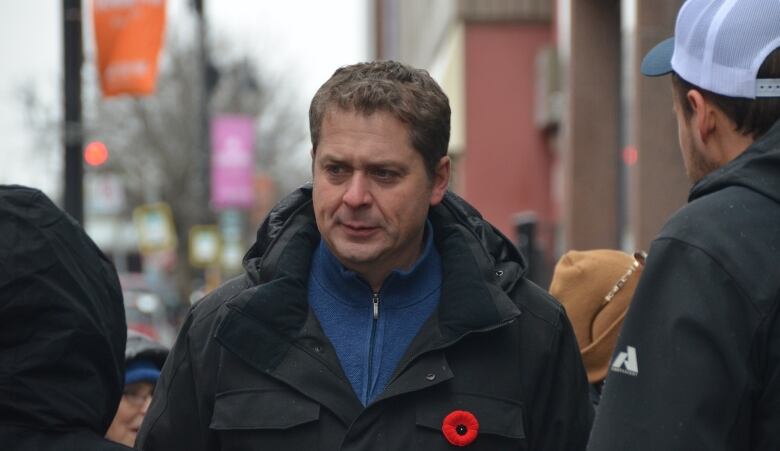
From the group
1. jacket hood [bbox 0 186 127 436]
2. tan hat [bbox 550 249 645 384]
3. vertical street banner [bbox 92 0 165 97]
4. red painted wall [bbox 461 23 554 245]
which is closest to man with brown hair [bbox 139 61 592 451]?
jacket hood [bbox 0 186 127 436]

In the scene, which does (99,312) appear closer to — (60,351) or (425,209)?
(60,351)

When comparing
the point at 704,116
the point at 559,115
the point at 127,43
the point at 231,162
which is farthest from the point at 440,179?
the point at 231,162

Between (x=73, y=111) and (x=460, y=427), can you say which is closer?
(x=460, y=427)

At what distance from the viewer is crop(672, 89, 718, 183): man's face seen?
2.97 meters

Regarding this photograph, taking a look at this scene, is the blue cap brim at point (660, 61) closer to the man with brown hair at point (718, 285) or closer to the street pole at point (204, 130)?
the man with brown hair at point (718, 285)

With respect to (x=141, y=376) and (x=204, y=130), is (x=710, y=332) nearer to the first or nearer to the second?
(x=141, y=376)

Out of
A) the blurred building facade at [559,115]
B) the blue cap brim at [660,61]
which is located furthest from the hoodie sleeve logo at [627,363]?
the blurred building facade at [559,115]

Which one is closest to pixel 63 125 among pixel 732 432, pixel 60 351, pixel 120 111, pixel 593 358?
pixel 593 358

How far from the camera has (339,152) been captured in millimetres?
3633

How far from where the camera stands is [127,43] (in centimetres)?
1113

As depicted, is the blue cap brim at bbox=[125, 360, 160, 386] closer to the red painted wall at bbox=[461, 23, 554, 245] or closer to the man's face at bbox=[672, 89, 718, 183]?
the man's face at bbox=[672, 89, 718, 183]

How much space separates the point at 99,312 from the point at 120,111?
56264 mm

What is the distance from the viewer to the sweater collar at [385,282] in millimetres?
3725

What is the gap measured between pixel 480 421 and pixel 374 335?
0.35 meters
